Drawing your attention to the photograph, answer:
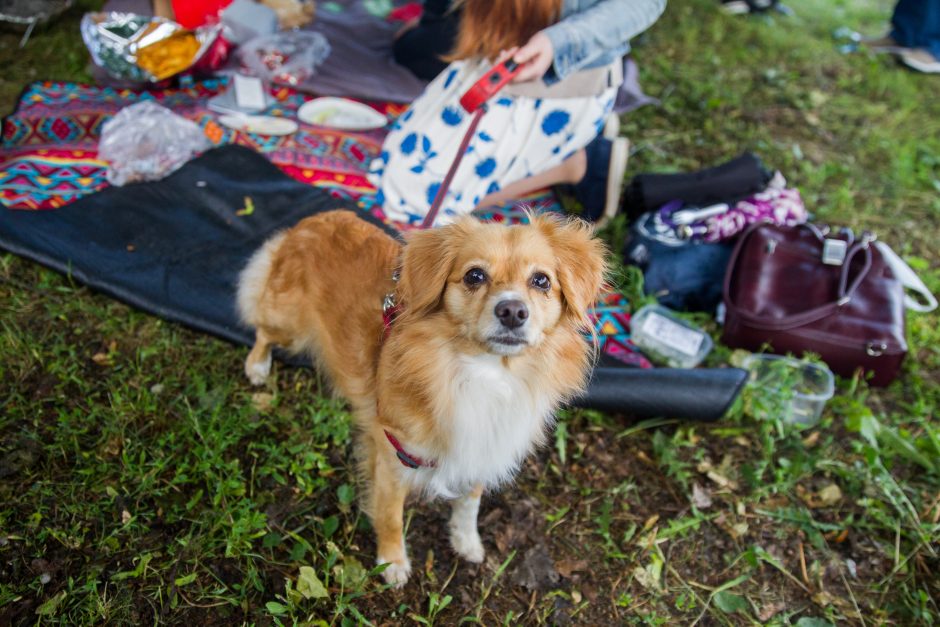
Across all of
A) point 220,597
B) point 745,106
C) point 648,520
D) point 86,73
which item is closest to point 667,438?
point 648,520

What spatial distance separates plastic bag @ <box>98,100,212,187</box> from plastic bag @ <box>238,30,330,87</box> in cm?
86

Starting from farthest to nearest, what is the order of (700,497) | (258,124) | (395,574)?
(258,124), (700,497), (395,574)

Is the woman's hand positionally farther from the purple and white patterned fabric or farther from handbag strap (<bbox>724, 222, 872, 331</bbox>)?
handbag strap (<bbox>724, 222, 872, 331</bbox>)

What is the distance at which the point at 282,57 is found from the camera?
14.9 ft

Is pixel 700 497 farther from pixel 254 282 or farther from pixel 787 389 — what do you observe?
pixel 254 282

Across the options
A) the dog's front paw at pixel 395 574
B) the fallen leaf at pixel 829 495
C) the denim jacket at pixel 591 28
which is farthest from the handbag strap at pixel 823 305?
the dog's front paw at pixel 395 574

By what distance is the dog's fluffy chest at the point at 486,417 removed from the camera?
202 cm

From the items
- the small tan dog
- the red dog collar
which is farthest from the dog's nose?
the red dog collar

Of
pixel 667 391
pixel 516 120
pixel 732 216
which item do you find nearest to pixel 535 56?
pixel 516 120

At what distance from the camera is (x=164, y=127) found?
12.2 ft

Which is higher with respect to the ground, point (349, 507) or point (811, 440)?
point (349, 507)

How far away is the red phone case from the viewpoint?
111 inches

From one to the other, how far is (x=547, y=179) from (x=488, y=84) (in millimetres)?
1138

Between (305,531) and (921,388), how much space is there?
3.13 metres
